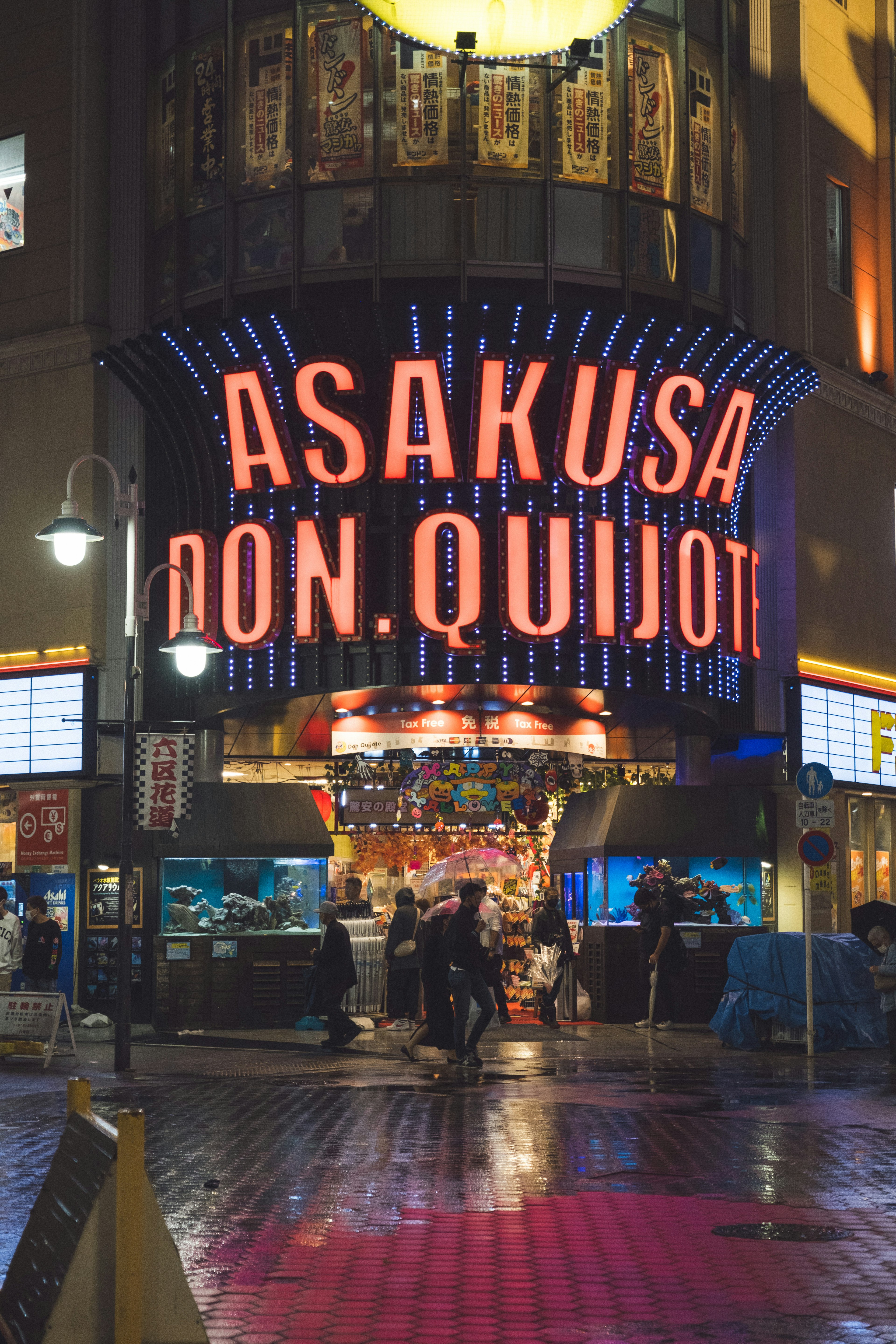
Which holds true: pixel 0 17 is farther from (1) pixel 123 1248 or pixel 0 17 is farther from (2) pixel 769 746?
(1) pixel 123 1248

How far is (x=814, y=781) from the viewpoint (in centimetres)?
1997

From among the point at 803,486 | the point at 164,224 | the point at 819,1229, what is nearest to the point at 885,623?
the point at 803,486

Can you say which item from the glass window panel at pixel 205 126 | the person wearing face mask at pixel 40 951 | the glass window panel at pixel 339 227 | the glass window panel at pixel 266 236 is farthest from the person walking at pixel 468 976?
the glass window panel at pixel 205 126

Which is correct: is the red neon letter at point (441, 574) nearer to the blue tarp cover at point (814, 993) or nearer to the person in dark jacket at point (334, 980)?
the person in dark jacket at point (334, 980)

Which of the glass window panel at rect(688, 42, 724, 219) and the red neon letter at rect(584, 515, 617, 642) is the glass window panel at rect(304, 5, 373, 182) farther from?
the red neon letter at rect(584, 515, 617, 642)

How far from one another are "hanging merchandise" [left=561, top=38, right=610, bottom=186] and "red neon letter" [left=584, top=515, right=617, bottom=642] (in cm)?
531

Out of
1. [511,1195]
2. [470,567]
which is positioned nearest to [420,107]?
[470,567]

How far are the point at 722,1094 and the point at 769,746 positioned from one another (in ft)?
39.1

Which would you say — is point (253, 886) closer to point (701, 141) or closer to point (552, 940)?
point (552, 940)

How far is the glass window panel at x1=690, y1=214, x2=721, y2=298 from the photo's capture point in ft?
85.8

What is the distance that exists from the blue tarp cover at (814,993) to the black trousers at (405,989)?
15.1 ft

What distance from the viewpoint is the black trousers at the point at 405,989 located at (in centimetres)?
2327

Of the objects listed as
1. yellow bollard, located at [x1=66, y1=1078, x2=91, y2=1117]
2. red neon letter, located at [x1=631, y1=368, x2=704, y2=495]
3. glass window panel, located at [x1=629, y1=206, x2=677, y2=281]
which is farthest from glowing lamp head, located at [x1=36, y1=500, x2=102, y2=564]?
yellow bollard, located at [x1=66, y1=1078, x2=91, y2=1117]

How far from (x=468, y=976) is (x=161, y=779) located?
592 cm
